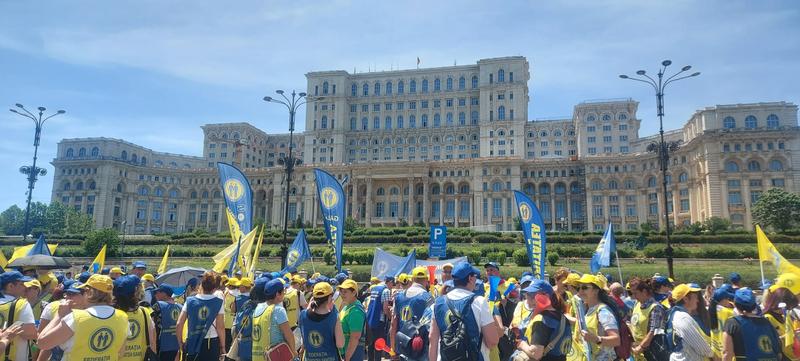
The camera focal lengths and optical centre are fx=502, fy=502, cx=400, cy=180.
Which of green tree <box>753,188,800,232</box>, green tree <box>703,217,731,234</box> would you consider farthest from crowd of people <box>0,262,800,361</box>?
green tree <box>753,188,800,232</box>

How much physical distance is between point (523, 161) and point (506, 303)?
8581cm

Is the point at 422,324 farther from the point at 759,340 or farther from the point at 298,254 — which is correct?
the point at 298,254

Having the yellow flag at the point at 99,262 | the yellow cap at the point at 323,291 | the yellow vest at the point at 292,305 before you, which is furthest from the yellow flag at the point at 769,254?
the yellow flag at the point at 99,262

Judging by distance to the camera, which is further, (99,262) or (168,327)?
(99,262)

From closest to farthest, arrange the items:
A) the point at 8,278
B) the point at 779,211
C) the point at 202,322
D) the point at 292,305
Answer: the point at 8,278
the point at 202,322
the point at 292,305
the point at 779,211

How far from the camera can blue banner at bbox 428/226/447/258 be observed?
1007 inches

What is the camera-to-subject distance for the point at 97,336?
529cm

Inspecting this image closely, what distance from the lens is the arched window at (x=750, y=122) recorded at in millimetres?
73938

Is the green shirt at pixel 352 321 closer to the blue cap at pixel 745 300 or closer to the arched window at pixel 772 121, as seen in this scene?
the blue cap at pixel 745 300

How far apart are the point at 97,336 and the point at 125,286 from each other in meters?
0.71

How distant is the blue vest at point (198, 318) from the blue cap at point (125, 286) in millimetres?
1819

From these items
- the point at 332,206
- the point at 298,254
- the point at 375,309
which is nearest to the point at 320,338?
the point at 375,309

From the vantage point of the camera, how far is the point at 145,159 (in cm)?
11612

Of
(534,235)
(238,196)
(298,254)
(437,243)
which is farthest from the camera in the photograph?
(437,243)
